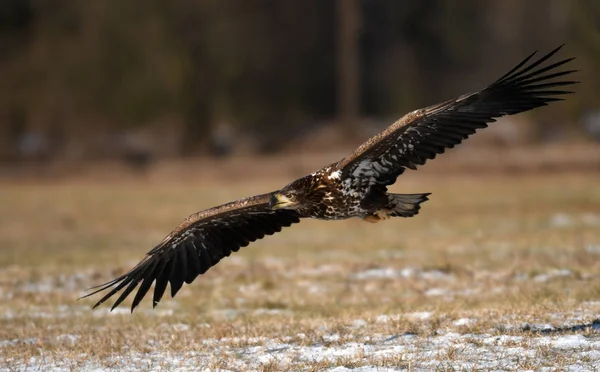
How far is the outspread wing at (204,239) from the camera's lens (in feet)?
28.8

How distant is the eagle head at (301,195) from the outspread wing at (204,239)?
0.32m

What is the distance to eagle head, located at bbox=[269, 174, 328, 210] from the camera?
27.8 ft

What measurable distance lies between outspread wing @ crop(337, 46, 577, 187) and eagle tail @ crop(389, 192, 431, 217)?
0.60 ft

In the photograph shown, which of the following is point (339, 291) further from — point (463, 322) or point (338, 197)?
point (463, 322)

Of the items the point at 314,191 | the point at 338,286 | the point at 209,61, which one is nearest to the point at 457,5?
the point at 209,61

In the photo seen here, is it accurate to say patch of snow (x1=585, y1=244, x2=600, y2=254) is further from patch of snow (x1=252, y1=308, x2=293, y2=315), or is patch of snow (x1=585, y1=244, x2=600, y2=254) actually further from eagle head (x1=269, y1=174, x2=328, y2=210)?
eagle head (x1=269, y1=174, x2=328, y2=210)

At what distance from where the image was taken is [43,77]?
40.9 meters

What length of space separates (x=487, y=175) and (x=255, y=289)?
49.8ft

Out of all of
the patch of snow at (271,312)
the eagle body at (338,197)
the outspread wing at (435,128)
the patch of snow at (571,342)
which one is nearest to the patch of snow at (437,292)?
the patch of snow at (271,312)

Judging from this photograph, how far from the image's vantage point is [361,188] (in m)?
8.61

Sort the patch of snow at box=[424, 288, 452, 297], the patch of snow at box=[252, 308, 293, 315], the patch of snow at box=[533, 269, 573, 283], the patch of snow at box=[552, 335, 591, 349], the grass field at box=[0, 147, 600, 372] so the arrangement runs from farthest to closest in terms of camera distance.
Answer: the patch of snow at box=[533, 269, 573, 283] → the patch of snow at box=[424, 288, 452, 297] → the patch of snow at box=[252, 308, 293, 315] → the grass field at box=[0, 147, 600, 372] → the patch of snow at box=[552, 335, 591, 349]

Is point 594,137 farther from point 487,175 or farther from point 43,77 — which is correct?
point 43,77

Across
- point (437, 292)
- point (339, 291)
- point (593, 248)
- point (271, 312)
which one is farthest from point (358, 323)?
point (593, 248)

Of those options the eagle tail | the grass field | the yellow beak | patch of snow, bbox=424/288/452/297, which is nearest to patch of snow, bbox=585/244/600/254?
the grass field
